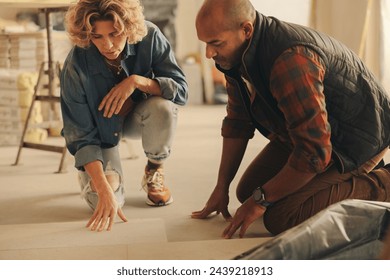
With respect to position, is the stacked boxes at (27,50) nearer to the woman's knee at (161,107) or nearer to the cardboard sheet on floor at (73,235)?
the woman's knee at (161,107)

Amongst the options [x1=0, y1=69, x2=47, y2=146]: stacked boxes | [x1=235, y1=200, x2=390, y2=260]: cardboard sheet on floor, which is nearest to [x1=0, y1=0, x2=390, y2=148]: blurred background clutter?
[x1=0, y1=69, x2=47, y2=146]: stacked boxes

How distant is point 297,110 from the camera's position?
172 cm

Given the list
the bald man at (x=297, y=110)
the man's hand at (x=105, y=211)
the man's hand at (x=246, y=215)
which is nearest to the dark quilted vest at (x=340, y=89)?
the bald man at (x=297, y=110)

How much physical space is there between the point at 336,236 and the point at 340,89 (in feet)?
1.92

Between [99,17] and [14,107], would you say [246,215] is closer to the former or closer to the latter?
[99,17]

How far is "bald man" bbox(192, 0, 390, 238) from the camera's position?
1730mm

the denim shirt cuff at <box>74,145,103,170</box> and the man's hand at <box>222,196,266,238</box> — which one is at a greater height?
the denim shirt cuff at <box>74,145,103,170</box>

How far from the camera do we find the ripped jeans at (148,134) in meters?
2.37

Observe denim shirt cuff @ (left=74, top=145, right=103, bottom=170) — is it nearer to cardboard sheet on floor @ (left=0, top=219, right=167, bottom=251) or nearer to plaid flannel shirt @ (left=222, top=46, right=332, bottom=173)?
cardboard sheet on floor @ (left=0, top=219, right=167, bottom=251)

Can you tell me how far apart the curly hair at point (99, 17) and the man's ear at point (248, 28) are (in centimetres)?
51

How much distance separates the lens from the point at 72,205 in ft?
8.13

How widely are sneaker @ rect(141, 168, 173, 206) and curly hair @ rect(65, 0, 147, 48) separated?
61cm

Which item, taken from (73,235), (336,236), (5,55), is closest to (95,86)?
(73,235)
